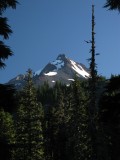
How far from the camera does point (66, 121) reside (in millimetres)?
78375

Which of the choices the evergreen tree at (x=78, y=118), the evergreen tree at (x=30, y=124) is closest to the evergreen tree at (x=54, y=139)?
the evergreen tree at (x=78, y=118)

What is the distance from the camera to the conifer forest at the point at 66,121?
516 inches

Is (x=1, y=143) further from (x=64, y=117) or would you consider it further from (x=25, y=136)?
(x=64, y=117)

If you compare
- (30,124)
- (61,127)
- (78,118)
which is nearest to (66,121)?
(61,127)

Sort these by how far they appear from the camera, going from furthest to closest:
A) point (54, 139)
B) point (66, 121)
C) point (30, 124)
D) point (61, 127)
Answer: point (66, 121), point (61, 127), point (54, 139), point (30, 124)

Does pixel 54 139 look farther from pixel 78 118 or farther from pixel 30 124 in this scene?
pixel 30 124

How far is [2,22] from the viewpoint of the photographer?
1329 centimetres

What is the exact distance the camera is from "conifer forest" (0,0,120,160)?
43.0ft

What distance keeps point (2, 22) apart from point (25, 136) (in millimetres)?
32026

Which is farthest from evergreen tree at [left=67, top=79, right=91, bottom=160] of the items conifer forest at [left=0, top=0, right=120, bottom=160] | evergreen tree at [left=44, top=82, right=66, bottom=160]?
evergreen tree at [left=44, top=82, right=66, bottom=160]

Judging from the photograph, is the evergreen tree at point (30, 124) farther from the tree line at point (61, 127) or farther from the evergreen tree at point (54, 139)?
the evergreen tree at point (54, 139)

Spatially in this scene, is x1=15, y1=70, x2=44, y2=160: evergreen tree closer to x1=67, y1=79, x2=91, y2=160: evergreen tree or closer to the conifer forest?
the conifer forest

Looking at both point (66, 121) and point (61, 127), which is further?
point (66, 121)

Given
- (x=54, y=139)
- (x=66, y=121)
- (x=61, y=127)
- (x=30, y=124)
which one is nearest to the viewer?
(x=30, y=124)
